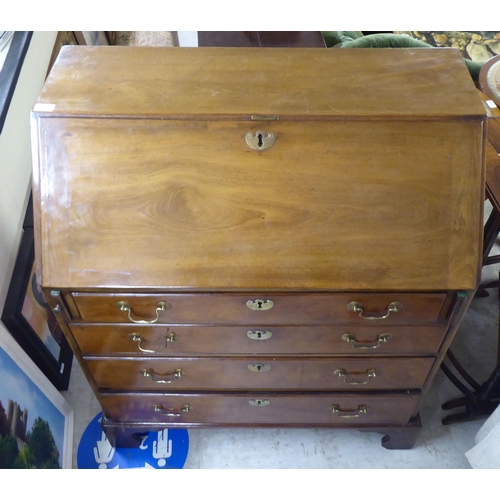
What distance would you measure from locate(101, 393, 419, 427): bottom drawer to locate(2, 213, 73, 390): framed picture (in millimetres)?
329

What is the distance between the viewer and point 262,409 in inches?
57.7

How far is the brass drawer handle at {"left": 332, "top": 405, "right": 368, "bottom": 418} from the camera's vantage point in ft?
4.70

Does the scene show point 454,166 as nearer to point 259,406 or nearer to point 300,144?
point 300,144

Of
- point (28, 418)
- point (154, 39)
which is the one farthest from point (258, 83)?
point (154, 39)

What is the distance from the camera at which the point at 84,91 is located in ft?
3.44

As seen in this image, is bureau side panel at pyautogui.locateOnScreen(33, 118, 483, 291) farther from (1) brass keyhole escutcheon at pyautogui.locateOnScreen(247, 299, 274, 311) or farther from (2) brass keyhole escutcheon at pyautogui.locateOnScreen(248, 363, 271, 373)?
(2) brass keyhole escutcheon at pyautogui.locateOnScreen(248, 363, 271, 373)

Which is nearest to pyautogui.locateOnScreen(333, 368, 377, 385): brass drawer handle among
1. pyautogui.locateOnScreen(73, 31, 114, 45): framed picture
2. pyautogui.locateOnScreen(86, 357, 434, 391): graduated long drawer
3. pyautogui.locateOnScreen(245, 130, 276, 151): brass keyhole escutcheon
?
pyautogui.locateOnScreen(86, 357, 434, 391): graduated long drawer

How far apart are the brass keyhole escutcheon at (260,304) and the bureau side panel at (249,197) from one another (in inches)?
4.5

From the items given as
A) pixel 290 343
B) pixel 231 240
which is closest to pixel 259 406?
pixel 290 343

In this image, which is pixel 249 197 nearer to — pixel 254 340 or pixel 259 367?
pixel 254 340

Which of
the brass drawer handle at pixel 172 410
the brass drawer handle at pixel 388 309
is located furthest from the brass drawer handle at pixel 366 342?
the brass drawer handle at pixel 172 410

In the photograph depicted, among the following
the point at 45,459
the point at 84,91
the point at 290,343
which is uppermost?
the point at 84,91

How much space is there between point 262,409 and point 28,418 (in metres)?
0.73

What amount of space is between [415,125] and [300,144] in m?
0.26
